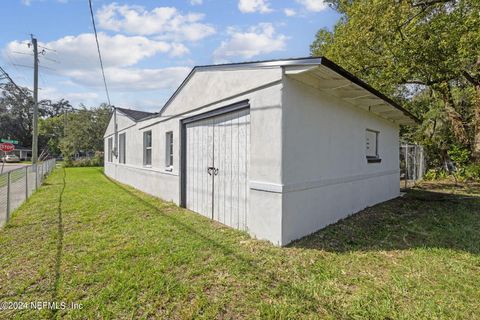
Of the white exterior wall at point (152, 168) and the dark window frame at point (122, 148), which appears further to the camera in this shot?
the dark window frame at point (122, 148)

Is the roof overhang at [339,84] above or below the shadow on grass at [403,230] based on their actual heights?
above

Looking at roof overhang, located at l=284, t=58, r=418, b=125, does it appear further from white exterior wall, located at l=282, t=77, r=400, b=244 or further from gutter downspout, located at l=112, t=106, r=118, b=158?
gutter downspout, located at l=112, t=106, r=118, b=158

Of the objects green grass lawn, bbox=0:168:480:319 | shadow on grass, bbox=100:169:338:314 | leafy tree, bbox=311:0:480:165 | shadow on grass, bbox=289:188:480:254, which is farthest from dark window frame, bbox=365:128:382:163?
shadow on grass, bbox=100:169:338:314

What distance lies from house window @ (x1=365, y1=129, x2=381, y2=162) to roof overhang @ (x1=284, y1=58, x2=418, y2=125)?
0.72 meters

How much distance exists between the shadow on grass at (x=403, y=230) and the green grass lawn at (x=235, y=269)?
2cm

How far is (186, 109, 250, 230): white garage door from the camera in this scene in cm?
509

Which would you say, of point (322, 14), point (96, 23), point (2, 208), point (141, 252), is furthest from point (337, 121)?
point (322, 14)

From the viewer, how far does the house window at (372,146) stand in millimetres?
7438

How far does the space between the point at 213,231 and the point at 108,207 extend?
376 centimetres

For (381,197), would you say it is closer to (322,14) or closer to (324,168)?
(324,168)

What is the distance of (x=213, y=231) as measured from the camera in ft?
16.5

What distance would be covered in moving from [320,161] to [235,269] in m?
2.62

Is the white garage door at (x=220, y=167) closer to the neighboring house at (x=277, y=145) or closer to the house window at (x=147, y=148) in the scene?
the neighboring house at (x=277, y=145)

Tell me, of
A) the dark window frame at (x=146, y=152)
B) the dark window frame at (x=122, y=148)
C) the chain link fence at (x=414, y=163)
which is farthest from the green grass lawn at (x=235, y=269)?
the chain link fence at (x=414, y=163)
